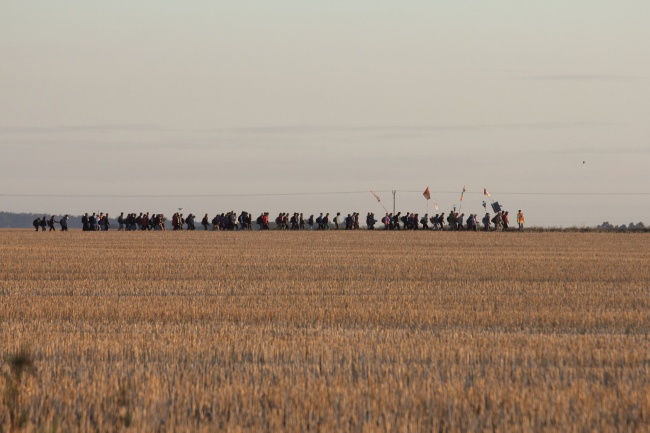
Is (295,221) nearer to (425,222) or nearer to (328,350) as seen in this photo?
(425,222)

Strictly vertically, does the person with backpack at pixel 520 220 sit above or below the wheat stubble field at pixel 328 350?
above

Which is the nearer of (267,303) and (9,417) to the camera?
(9,417)

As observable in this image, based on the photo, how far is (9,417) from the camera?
29.5 feet

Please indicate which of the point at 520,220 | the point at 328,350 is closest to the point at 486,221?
the point at 520,220

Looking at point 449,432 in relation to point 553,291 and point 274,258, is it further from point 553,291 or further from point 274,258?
point 274,258

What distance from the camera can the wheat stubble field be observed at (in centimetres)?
920

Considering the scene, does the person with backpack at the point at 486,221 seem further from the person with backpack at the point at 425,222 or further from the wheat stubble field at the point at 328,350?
the wheat stubble field at the point at 328,350

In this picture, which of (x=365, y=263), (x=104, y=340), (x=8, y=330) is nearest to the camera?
(x=104, y=340)

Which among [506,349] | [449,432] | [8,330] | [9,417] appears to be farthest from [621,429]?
[8,330]

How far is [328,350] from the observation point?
1273cm

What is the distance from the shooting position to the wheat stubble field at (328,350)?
30.2 feet

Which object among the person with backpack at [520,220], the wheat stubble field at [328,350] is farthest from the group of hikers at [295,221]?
the wheat stubble field at [328,350]

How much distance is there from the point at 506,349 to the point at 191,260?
22.0m

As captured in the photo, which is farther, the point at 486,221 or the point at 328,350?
the point at 486,221
